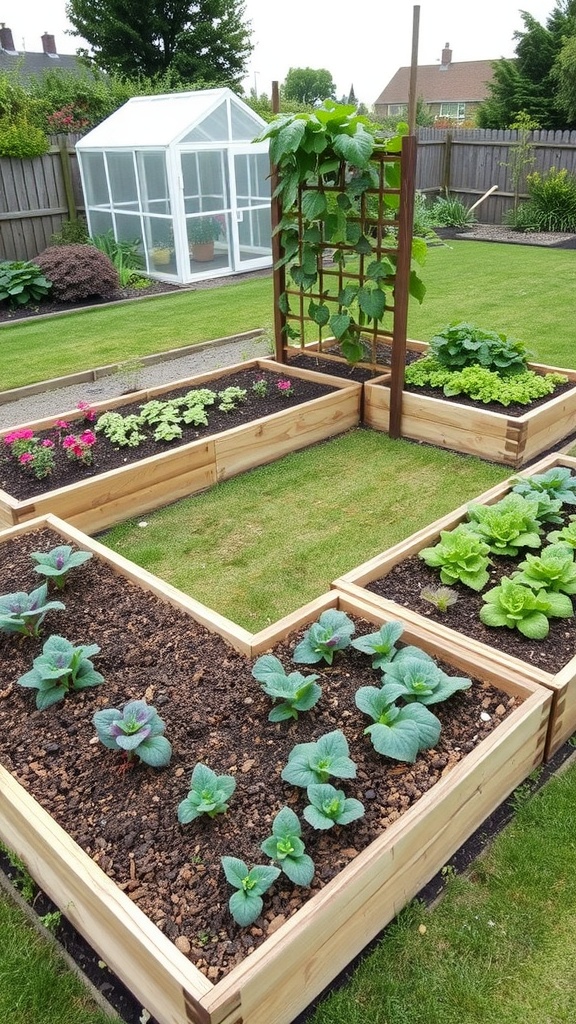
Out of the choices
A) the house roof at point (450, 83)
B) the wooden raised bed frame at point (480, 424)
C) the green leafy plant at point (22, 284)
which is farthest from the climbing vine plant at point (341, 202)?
the house roof at point (450, 83)

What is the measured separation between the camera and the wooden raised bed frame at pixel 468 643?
7.43 ft

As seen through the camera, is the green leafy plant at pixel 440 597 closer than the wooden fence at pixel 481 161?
Yes

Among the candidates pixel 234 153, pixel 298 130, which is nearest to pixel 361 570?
pixel 298 130

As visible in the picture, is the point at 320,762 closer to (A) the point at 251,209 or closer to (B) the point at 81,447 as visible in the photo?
(B) the point at 81,447

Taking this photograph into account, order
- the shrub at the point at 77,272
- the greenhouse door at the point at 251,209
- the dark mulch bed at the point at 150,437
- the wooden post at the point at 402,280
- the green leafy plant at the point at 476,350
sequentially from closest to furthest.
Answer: the dark mulch bed at the point at 150,437 < the wooden post at the point at 402,280 < the green leafy plant at the point at 476,350 < the shrub at the point at 77,272 < the greenhouse door at the point at 251,209

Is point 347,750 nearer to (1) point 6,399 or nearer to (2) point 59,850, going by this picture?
(2) point 59,850

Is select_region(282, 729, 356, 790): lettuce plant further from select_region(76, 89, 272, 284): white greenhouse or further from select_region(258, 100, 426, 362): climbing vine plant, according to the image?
select_region(76, 89, 272, 284): white greenhouse

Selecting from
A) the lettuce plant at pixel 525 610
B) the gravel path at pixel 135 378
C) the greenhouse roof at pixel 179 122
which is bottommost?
the gravel path at pixel 135 378

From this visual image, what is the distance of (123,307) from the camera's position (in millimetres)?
8750

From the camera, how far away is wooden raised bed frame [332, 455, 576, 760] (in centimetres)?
226

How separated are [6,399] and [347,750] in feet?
15.8

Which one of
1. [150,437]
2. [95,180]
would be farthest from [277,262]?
[95,180]

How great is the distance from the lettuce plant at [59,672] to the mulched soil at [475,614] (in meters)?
1.08

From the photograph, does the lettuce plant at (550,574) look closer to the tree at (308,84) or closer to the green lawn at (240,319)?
the green lawn at (240,319)
